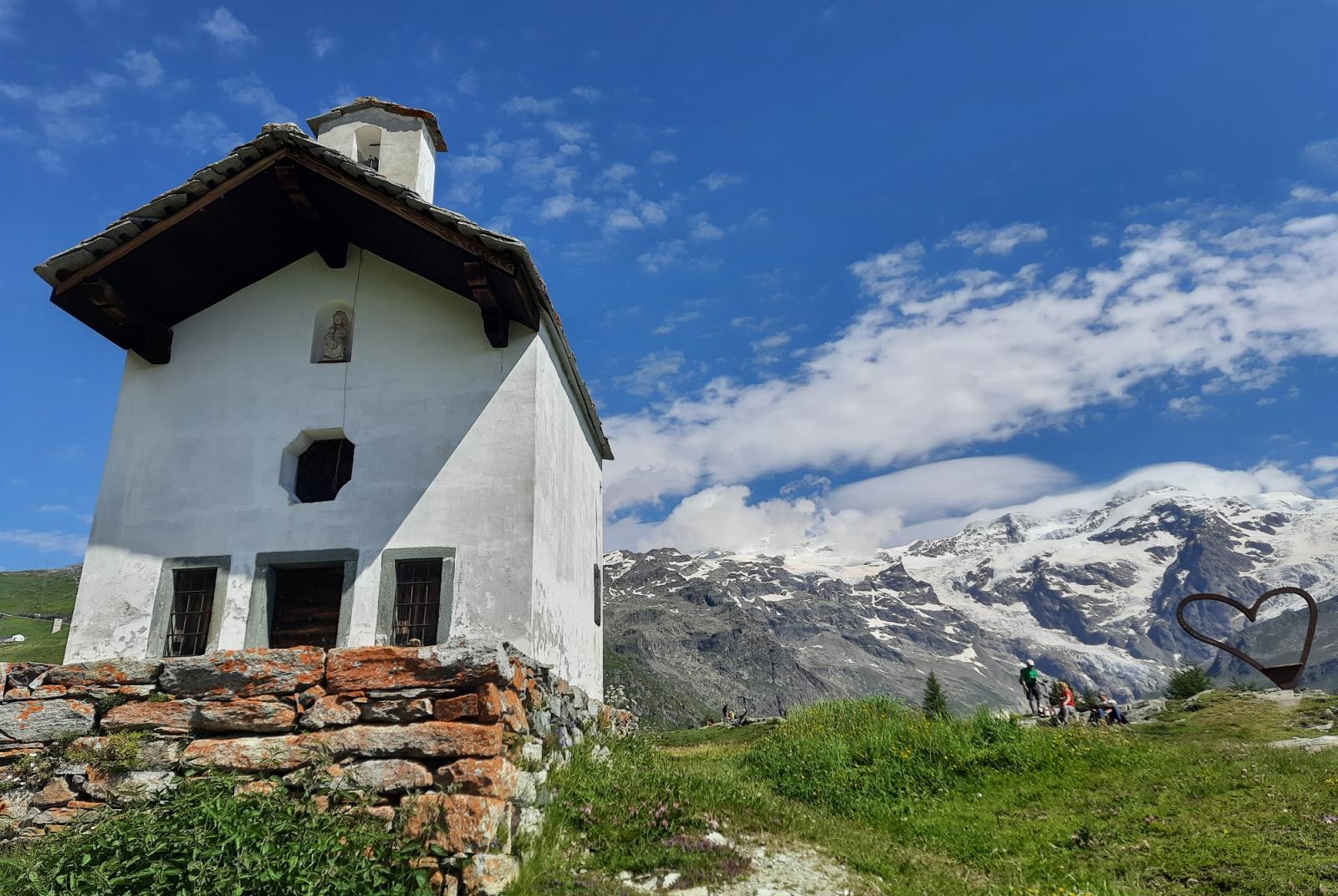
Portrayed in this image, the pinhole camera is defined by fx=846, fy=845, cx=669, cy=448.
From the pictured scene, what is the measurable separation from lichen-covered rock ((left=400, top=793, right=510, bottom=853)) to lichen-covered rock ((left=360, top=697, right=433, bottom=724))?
0.72 m

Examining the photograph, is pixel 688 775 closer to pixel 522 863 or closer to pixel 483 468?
pixel 522 863

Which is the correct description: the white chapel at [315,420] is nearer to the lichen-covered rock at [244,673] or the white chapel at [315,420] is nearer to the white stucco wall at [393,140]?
the white stucco wall at [393,140]

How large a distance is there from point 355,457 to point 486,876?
8002 mm

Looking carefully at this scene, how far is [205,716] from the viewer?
8.21 meters

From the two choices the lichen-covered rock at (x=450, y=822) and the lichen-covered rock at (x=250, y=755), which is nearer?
the lichen-covered rock at (x=450, y=822)

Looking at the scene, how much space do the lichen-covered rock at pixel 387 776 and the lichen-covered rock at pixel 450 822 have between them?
14 centimetres

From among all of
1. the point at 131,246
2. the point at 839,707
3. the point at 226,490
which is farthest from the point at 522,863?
the point at 839,707

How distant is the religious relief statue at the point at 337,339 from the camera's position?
48.3 feet

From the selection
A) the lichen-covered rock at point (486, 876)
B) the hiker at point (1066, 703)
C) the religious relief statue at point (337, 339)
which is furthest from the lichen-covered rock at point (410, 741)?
the hiker at point (1066, 703)

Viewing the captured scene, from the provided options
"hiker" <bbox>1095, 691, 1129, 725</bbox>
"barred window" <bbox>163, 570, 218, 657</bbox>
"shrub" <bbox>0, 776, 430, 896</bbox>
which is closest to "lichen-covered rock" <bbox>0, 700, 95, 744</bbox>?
"shrub" <bbox>0, 776, 430, 896</bbox>

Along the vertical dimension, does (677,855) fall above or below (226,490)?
below

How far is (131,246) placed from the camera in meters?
13.2

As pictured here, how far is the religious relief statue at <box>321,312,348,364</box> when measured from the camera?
1471cm

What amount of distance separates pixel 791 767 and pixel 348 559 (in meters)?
8.35
